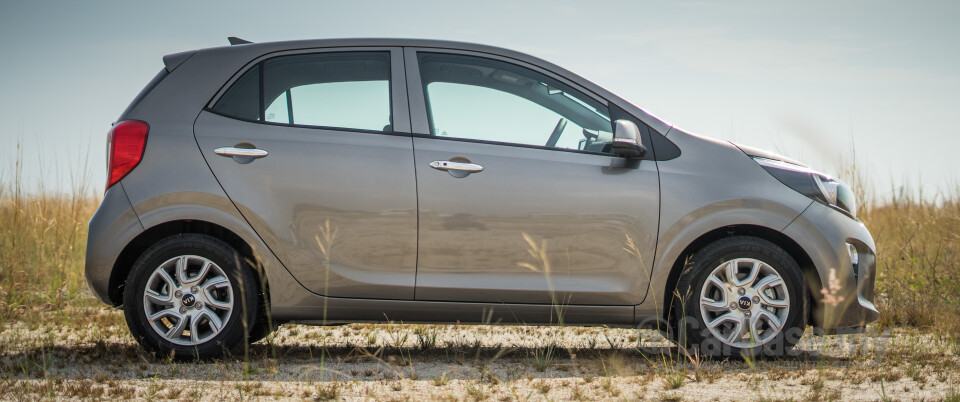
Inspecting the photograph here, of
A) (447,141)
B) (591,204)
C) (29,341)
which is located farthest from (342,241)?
(29,341)

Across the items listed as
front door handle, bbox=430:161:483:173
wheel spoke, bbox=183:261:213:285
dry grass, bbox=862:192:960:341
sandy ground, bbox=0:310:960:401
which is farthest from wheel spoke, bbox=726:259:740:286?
wheel spoke, bbox=183:261:213:285

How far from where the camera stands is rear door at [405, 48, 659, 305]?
4570mm

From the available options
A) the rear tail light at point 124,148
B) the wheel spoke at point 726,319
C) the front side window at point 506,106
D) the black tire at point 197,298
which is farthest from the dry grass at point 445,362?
the front side window at point 506,106

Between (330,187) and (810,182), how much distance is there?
108 inches

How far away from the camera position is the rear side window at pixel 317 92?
4.74 meters

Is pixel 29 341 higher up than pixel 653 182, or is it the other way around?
pixel 653 182

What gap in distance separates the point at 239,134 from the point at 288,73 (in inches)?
19.0

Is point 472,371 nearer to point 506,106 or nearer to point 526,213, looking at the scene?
point 526,213

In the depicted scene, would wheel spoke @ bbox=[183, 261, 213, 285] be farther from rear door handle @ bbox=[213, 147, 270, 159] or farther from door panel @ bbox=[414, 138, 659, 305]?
door panel @ bbox=[414, 138, 659, 305]

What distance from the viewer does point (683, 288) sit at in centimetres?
468

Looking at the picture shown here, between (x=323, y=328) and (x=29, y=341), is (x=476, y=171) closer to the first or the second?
(x=323, y=328)

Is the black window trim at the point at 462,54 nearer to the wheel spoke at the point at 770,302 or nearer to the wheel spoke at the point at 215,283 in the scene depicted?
the wheel spoke at the point at 770,302

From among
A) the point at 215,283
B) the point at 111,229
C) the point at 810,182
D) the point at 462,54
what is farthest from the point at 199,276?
the point at 810,182

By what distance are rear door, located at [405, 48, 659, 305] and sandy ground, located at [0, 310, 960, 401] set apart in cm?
48
